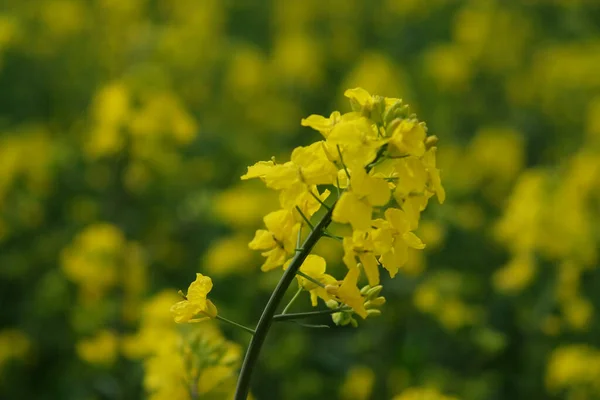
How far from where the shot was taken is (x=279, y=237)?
1579mm

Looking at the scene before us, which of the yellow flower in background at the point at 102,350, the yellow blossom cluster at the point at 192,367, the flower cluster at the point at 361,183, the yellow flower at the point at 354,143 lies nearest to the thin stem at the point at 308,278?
the flower cluster at the point at 361,183

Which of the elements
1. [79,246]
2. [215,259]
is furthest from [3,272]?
[215,259]

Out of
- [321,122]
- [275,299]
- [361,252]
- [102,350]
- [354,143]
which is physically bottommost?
[275,299]

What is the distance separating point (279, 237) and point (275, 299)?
12cm

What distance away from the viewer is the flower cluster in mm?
1490

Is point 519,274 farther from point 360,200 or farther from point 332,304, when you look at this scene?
point 360,200

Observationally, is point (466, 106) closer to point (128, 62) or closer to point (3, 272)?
point (128, 62)

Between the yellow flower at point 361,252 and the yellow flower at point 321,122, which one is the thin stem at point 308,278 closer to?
the yellow flower at point 361,252

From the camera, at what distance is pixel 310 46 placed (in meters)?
7.50

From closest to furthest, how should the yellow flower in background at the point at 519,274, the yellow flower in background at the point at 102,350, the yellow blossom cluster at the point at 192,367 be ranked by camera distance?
the yellow blossom cluster at the point at 192,367 → the yellow flower in background at the point at 102,350 → the yellow flower in background at the point at 519,274

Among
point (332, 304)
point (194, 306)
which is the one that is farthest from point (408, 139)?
point (194, 306)

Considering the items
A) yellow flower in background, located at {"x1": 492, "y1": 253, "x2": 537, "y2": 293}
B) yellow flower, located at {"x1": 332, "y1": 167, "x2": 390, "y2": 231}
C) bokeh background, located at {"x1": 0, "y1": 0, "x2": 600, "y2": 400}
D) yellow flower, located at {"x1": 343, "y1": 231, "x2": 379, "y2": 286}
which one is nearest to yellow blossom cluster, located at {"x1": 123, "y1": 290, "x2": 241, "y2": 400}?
bokeh background, located at {"x1": 0, "y1": 0, "x2": 600, "y2": 400}

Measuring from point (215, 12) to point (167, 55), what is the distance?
185 centimetres

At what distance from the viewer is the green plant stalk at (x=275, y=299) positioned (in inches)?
59.7
